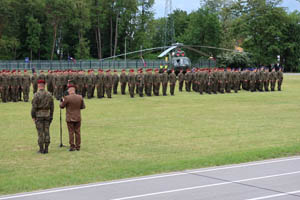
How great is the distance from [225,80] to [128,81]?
303 inches

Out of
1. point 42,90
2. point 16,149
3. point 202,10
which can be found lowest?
point 16,149

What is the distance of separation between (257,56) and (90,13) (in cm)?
2791

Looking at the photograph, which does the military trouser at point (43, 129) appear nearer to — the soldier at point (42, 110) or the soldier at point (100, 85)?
the soldier at point (42, 110)

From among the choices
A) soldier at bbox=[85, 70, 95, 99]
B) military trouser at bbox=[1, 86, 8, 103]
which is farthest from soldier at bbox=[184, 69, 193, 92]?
military trouser at bbox=[1, 86, 8, 103]

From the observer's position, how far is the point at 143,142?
46.0 feet

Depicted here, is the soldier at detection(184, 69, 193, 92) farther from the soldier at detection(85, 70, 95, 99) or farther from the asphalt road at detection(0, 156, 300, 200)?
the asphalt road at detection(0, 156, 300, 200)

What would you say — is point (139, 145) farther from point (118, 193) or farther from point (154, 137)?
point (118, 193)

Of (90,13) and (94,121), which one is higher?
(90,13)

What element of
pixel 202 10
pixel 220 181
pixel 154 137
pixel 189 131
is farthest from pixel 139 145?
pixel 202 10

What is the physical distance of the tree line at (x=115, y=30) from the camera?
6912 cm

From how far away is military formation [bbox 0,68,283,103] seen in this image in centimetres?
2819

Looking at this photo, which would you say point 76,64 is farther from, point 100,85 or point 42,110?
point 42,110

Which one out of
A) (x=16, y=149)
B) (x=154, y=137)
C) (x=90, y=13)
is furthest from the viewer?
(x=90, y=13)

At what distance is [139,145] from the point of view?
13.5 metres
